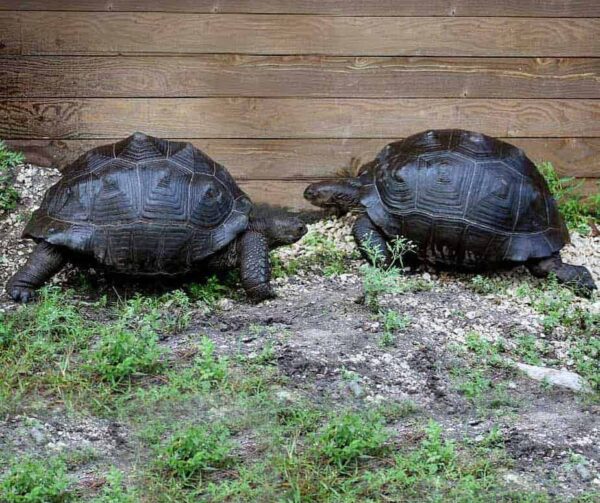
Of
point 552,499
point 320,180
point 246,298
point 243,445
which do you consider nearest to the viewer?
point 552,499

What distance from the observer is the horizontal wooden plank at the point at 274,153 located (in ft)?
23.7

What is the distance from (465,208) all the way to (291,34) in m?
1.94

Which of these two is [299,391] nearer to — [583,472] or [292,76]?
[583,472]

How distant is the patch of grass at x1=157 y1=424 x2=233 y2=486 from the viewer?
396 centimetres

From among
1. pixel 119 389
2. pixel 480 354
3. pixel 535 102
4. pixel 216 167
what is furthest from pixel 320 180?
pixel 119 389

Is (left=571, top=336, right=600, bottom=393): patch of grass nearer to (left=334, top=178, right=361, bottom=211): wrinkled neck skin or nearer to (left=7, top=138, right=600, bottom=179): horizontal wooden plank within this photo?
(left=334, top=178, right=361, bottom=211): wrinkled neck skin

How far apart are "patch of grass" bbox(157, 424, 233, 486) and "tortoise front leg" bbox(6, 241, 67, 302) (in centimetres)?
231

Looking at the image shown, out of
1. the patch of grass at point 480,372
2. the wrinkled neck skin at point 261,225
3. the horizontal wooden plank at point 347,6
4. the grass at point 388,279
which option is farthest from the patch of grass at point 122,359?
the horizontal wooden plank at point 347,6

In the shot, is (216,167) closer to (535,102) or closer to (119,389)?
(119,389)

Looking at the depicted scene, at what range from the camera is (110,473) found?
12.9ft

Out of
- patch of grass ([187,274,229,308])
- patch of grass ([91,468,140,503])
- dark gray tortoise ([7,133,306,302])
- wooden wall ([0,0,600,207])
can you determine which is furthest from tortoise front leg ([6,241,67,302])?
patch of grass ([91,468,140,503])

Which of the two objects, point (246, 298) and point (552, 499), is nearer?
point (552, 499)

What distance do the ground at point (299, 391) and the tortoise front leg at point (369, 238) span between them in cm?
23

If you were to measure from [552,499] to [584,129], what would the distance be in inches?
178
